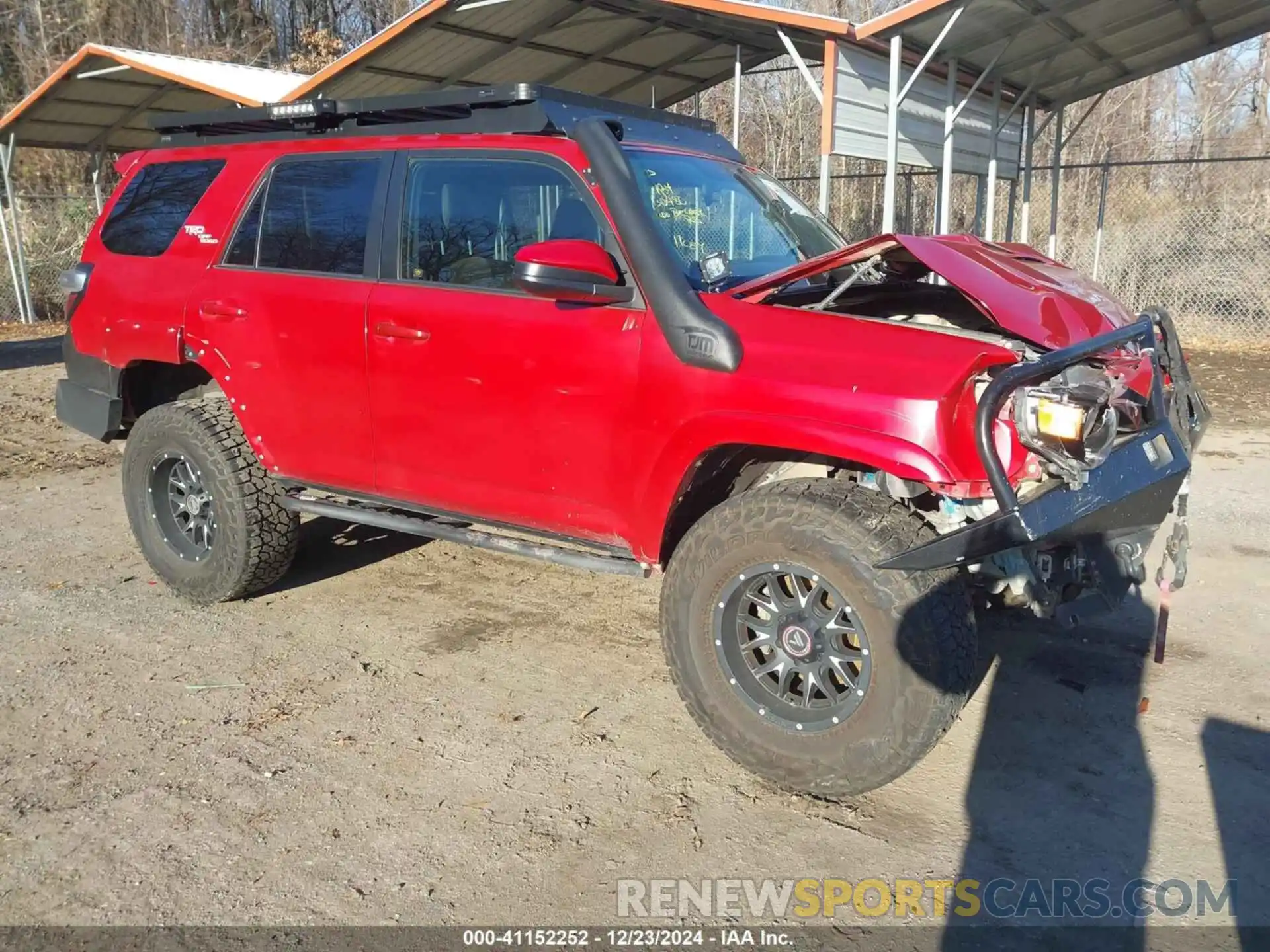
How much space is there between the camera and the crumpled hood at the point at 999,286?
311cm

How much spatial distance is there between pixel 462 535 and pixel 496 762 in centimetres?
100

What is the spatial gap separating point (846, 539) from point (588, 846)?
4.00 ft

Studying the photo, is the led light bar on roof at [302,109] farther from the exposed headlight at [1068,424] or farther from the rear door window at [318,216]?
the exposed headlight at [1068,424]

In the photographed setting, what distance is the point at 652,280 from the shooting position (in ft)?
11.2

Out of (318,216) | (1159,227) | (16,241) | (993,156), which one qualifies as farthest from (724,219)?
(16,241)

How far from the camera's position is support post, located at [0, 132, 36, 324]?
1559 cm

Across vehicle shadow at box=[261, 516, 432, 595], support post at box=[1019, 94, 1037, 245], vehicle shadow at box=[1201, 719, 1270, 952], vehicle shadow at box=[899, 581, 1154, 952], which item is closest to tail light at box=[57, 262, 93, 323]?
vehicle shadow at box=[261, 516, 432, 595]

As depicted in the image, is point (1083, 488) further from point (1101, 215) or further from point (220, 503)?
point (1101, 215)

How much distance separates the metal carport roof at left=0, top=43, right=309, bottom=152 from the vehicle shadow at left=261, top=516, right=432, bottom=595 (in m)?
8.70

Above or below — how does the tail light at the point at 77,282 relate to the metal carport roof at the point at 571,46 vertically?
below

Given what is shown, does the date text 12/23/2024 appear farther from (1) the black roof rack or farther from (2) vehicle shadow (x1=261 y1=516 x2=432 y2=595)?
(2) vehicle shadow (x1=261 y1=516 x2=432 y2=595)

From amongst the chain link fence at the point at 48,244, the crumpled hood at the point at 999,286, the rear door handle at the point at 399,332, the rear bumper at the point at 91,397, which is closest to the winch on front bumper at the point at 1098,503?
the crumpled hood at the point at 999,286

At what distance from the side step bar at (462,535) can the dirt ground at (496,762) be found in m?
0.57

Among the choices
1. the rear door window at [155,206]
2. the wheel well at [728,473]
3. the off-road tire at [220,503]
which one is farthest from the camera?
the rear door window at [155,206]
